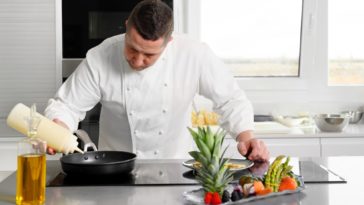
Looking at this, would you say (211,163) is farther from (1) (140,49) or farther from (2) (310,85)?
(2) (310,85)

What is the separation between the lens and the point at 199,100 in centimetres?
412

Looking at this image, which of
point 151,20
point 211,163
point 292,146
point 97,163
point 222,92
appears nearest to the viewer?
point 211,163

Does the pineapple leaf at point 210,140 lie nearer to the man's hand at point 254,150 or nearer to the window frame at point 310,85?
the man's hand at point 254,150

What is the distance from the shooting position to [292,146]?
3.62m

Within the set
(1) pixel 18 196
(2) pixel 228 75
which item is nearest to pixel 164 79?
(2) pixel 228 75

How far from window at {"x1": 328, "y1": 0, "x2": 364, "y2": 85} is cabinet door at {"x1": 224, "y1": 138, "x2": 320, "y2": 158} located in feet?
3.06

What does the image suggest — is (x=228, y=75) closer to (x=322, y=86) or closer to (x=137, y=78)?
(x=137, y=78)

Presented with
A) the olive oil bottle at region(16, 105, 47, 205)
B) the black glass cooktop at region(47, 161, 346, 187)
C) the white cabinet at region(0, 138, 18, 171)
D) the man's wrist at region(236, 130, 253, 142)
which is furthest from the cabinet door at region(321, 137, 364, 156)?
the olive oil bottle at region(16, 105, 47, 205)

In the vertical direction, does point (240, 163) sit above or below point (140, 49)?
below

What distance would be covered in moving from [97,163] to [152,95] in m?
0.77

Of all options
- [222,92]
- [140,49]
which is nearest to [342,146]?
[222,92]

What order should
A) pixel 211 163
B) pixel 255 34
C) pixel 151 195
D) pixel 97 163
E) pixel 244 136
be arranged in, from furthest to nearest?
pixel 255 34
pixel 244 136
pixel 97 163
pixel 151 195
pixel 211 163

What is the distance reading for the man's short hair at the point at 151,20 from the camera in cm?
228

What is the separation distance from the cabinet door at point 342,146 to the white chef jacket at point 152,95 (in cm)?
115
